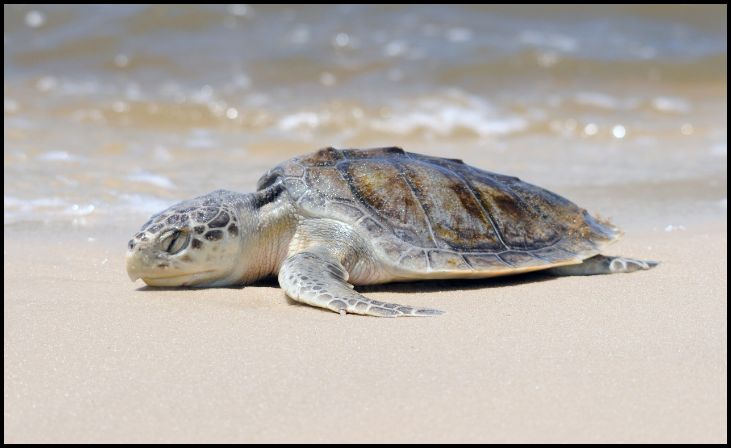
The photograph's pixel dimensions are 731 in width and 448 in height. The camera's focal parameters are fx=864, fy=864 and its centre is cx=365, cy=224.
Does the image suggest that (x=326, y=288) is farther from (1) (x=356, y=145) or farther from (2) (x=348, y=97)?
(2) (x=348, y=97)

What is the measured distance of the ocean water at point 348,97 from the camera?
23.5 feet

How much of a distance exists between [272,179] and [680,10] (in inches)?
557

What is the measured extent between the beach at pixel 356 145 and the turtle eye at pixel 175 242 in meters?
0.22

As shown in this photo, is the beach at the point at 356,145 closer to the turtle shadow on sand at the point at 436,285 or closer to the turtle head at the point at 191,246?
the turtle shadow on sand at the point at 436,285

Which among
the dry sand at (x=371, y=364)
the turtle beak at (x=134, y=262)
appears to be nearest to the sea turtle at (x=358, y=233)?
the turtle beak at (x=134, y=262)

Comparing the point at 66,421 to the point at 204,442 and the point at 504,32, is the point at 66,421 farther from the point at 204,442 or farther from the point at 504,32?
the point at 504,32

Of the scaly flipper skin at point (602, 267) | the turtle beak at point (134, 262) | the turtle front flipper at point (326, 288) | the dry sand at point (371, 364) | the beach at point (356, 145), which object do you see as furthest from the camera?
the scaly flipper skin at point (602, 267)

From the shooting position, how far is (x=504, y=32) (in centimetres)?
1455

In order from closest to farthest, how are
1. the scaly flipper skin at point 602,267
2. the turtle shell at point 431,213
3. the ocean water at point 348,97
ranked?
the turtle shell at point 431,213 < the scaly flipper skin at point 602,267 < the ocean water at point 348,97

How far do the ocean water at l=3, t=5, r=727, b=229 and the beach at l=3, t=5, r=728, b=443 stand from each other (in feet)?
0.16

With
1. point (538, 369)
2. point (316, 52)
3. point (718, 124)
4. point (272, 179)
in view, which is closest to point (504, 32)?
point (316, 52)

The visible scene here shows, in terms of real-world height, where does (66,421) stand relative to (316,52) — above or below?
below

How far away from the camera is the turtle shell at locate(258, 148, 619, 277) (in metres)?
4.07

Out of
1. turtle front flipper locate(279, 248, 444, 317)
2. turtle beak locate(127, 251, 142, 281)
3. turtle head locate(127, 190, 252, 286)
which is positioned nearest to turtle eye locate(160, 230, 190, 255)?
turtle head locate(127, 190, 252, 286)
